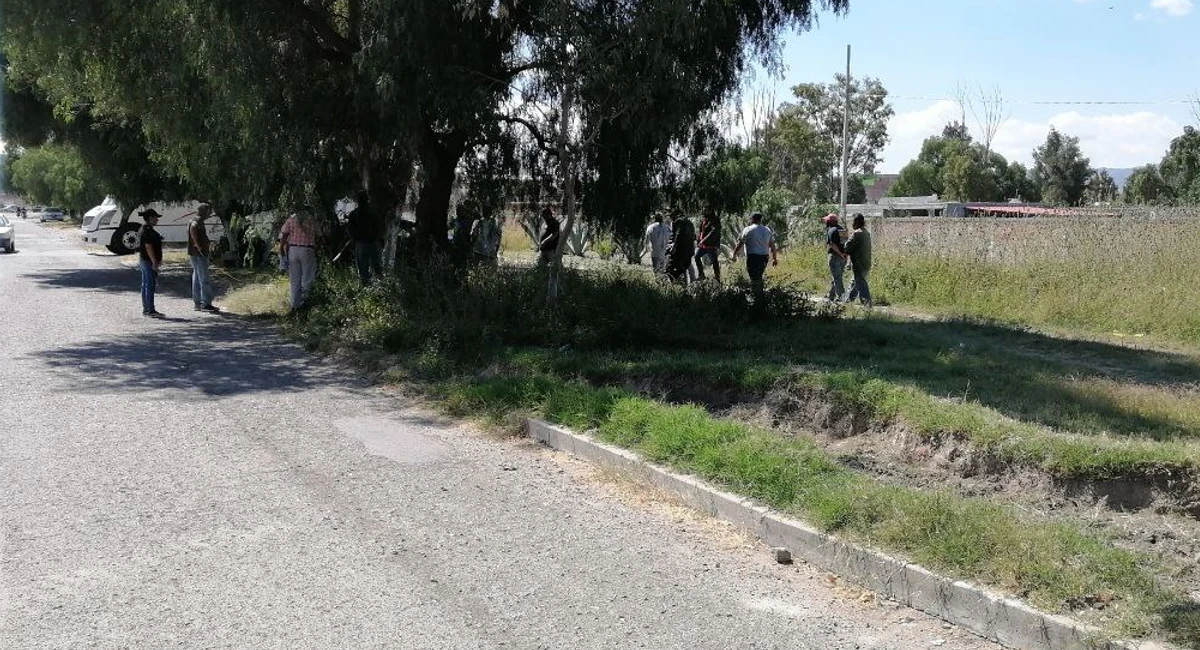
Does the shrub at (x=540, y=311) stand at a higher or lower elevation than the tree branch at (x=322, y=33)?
lower

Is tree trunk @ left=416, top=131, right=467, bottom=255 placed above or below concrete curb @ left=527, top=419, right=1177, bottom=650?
above

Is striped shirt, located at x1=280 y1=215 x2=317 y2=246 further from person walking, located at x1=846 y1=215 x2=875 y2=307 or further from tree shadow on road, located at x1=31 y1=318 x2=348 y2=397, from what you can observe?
person walking, located at x1=846 y1=215 x2=875 y2=307

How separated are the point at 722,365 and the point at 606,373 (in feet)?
3.63

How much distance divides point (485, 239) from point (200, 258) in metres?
4.78

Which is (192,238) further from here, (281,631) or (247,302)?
(281,631)

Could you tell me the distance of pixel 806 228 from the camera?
26.8m

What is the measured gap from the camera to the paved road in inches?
194

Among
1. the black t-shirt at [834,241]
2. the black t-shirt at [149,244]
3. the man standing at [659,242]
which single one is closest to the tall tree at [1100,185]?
the man standing at [659,242]

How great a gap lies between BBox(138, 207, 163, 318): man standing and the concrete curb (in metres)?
12.0

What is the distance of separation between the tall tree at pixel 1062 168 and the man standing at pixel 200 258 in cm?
6730

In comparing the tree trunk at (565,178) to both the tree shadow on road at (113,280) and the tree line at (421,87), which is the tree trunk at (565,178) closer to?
the tree line at (421,87)

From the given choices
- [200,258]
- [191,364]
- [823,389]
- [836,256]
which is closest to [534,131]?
[191,364]

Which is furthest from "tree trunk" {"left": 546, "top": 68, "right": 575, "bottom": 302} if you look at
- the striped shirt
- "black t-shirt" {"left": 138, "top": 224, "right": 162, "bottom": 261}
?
"black t-shirt" {"left": 138, "top": 224, "right": 162, "bottom": 261}

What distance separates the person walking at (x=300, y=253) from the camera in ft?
52.9
